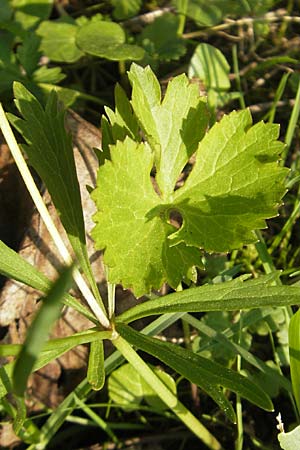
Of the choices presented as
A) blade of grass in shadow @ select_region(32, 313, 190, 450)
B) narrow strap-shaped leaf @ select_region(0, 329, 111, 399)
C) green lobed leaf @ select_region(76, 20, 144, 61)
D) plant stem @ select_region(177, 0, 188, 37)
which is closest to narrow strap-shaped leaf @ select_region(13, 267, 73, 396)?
narrow strap-shaped leaf @ select_region(0, 329, 111, 399)

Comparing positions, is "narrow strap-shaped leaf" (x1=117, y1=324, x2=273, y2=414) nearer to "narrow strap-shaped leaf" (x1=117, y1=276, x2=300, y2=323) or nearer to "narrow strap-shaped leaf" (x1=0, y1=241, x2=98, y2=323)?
"narrow strap-shaped leaf" (x1=117, y1=276, x2=300, y2=323)

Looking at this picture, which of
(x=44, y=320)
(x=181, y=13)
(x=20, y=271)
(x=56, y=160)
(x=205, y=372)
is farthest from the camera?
(x=181, y=13)

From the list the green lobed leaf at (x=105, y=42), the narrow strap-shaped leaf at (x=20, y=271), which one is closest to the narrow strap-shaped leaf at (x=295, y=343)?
the narrow strap-shaped leaf at (x=20, y=271)

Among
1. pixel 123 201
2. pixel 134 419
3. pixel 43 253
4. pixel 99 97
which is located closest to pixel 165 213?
pixel 123 201

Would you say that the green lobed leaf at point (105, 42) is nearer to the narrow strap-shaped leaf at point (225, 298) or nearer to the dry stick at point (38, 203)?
the dry stick at point (38, 203)

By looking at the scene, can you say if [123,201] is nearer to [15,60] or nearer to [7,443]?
[7,443]

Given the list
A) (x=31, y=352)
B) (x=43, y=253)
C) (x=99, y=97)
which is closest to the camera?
(x=31, y=352)

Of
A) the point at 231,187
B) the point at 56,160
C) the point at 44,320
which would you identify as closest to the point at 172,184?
the point at 231,187

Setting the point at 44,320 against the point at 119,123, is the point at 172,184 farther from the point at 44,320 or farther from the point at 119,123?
the point at 44,320
